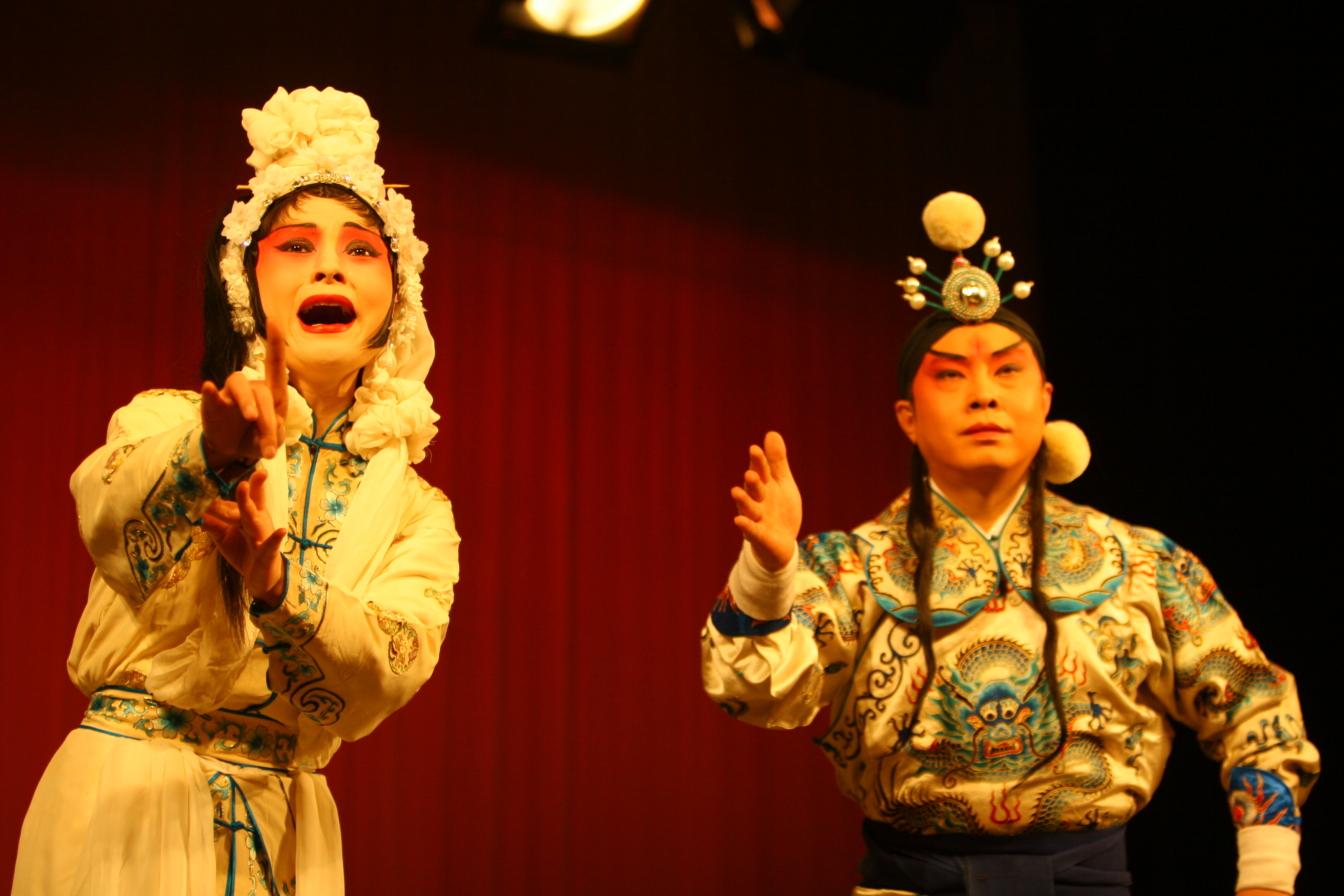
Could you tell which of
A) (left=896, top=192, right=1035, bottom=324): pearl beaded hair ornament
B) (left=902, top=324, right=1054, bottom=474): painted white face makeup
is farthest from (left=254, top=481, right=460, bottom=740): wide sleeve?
(left=896, top=192, right=1035, bottom=324): pearl beaded hair ornament

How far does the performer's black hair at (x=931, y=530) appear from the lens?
1878 mm

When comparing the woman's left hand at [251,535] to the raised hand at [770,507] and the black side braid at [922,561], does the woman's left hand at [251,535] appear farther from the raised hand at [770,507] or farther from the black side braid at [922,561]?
A: the black side braid at [922,561]

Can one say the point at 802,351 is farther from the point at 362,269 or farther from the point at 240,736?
the point at 240,736

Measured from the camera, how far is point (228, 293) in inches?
64.0

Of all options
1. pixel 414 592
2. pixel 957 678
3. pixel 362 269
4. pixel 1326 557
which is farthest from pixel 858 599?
pixel 1326 557

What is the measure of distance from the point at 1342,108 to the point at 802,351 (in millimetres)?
1425

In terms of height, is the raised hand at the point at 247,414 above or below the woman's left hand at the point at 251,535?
above

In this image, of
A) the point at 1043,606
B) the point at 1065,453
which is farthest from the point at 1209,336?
the point at 1043,606

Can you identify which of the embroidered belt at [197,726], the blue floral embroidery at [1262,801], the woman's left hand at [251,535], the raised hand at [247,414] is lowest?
the blue floral embroidery at [1262,801]

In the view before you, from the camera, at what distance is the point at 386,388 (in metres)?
1.67

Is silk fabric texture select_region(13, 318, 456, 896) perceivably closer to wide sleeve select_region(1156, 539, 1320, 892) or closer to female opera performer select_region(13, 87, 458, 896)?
female opera performer select_region(13, 87, 458, 896)

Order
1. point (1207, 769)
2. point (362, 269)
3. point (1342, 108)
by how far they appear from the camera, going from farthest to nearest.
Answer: point (1207, 769)
point (1342, 108)
point (362, 269)

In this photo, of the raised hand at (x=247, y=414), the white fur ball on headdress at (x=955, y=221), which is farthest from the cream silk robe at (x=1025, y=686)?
the raised hand at (x=247, y=414)

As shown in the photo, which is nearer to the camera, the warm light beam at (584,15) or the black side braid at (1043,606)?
the black side braid at (1043,606)
